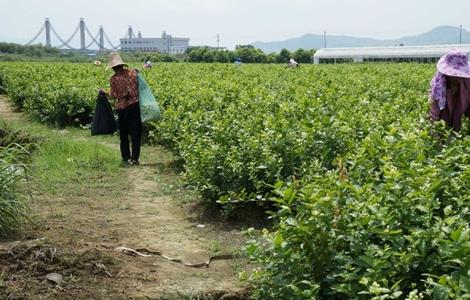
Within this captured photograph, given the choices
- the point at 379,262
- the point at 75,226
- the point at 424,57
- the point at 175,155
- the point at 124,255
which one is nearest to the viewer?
the point at 379,262

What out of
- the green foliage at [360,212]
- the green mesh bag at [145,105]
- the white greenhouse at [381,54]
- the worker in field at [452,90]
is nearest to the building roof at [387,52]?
the white greenhouse at [381,54]

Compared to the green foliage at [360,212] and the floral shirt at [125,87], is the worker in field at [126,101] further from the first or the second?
the green foliage at [360,212]

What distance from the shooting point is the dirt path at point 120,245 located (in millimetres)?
4250

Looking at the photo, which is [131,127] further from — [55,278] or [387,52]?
[387,52]

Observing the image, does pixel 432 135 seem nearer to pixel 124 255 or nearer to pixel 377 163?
pixel 377 163

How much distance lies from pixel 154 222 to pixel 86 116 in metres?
8.15

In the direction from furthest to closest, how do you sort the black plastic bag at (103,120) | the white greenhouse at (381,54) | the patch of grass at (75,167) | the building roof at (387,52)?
the building roof at (387,52) → the white greenhouse at (381,54) → the black plastic bag at (103,120) → the patch of grass at (75,167)

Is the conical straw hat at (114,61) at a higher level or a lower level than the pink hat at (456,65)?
higher

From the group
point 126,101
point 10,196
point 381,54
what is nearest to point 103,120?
point 126,101

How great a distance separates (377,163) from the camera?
4594mm

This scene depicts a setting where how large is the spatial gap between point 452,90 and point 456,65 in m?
0.27

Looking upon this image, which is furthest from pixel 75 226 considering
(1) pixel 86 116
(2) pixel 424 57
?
(2) pixel 424 57

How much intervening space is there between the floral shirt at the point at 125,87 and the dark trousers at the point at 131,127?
0.11 meters

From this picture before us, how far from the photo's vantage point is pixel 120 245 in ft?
17.3
